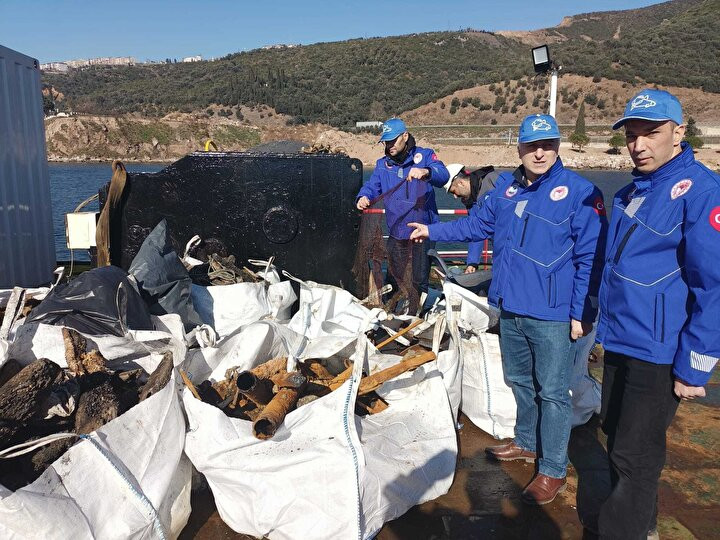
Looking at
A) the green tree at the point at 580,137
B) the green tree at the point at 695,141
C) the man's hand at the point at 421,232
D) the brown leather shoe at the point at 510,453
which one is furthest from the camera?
the green tree at the point at 580,137

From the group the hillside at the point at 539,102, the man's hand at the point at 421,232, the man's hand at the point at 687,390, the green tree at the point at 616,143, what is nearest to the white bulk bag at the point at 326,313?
the man's hand at the point at 421,232

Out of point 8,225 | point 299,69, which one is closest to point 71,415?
point 8,225

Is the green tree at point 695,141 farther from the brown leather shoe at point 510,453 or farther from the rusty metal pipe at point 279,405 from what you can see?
the rusty metal pipe at point 279,405

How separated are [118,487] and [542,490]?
1.74 m

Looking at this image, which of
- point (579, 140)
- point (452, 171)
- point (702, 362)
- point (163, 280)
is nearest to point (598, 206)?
point (702, 362)

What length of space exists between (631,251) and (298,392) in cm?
153

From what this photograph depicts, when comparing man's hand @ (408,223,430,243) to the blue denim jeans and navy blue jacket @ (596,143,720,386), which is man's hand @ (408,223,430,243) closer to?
the blue denim jeans

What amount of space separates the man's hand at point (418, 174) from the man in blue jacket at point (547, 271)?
3.60ft

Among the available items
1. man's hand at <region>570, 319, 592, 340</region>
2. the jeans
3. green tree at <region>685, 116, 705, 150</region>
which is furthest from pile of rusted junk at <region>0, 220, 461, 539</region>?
green tree at <region>685, 116, 705, 150</region>

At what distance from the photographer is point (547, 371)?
2641 mm

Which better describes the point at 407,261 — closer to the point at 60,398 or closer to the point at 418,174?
the point at 418,174

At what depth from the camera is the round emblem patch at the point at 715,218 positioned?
71.1 inches

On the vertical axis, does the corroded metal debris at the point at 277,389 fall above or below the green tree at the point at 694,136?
below

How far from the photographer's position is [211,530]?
92.1 inches
